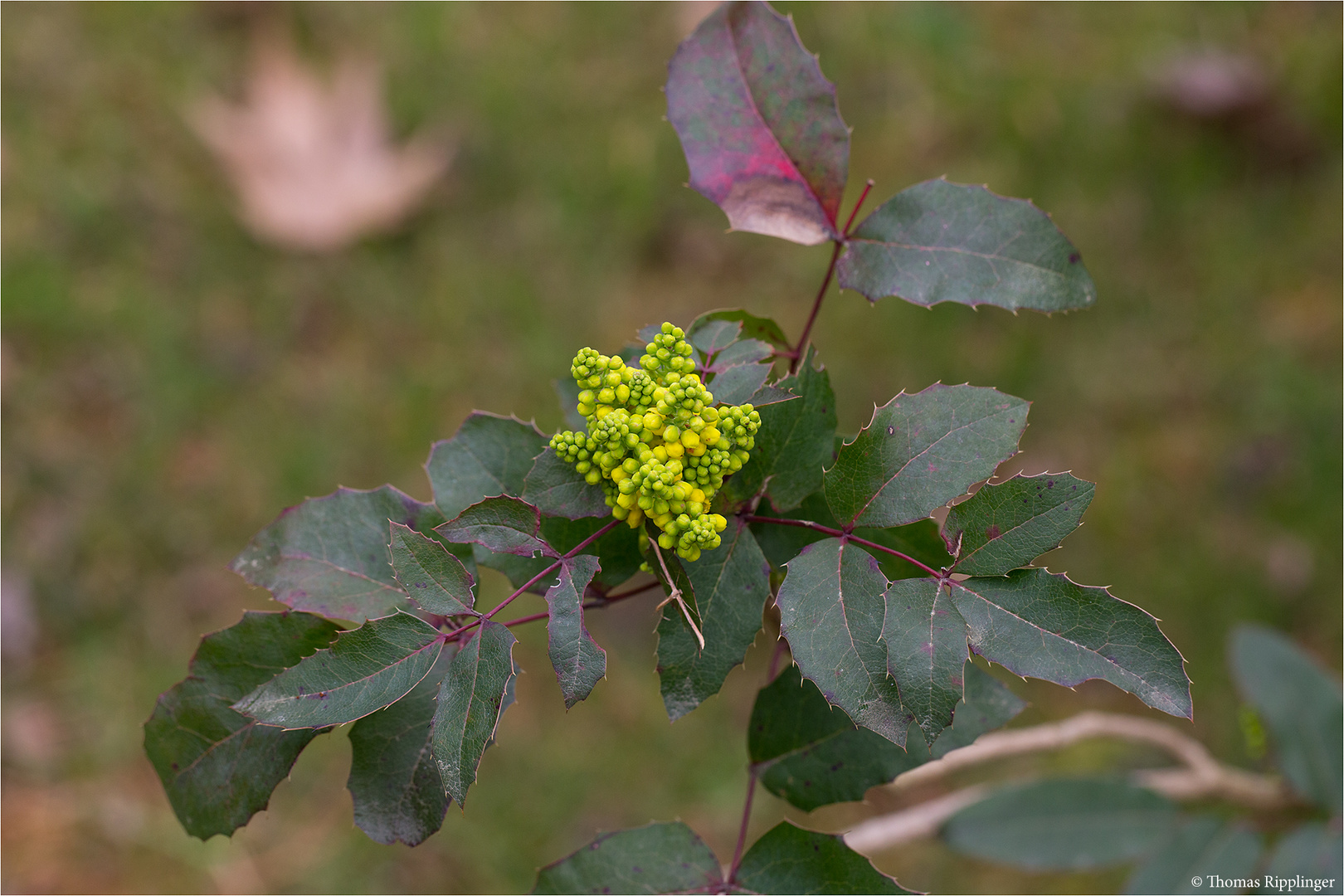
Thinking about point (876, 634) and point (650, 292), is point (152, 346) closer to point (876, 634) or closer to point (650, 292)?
point (650, 292)

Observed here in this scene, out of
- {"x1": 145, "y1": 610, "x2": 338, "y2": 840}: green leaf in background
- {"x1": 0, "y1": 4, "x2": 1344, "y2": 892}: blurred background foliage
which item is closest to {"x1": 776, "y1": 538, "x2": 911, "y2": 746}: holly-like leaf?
{"x1": 145, "y1": 610, "x2": 338, "y2": 840}: green leaf in background

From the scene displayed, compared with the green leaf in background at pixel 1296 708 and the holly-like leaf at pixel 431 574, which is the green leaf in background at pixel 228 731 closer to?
the holly-like leaf at pixel 431 574

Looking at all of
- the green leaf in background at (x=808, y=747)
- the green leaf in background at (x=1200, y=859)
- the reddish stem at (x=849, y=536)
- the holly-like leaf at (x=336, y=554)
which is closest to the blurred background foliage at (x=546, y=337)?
the green leaf in background at (x=1200, y=859)

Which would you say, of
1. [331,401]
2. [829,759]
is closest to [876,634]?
[829,759]

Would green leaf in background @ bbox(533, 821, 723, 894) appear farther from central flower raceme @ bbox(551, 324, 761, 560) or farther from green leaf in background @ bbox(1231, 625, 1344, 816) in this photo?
green leaf in background @ bbox(1231, 625, 1344, 816)

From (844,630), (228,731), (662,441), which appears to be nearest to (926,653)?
(844,630)

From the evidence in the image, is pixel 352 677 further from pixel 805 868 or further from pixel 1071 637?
pixel 1071 637
